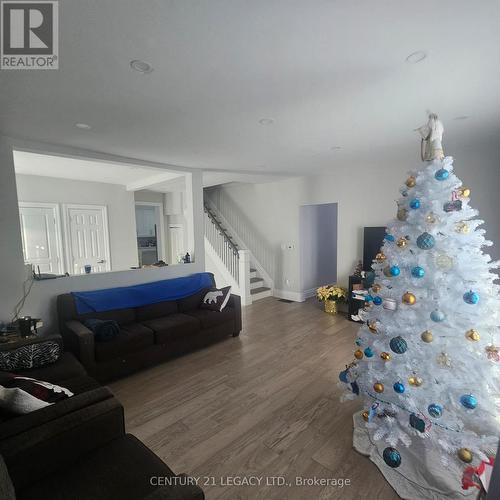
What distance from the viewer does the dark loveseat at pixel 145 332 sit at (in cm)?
268

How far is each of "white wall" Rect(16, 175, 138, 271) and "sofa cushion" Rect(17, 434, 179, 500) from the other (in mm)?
4126

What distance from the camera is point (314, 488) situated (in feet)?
5.30

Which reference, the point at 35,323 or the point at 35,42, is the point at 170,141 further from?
→ the point at 35,323

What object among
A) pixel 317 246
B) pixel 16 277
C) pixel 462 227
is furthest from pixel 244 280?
pixel 462 227

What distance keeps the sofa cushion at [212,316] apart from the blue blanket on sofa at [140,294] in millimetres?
406

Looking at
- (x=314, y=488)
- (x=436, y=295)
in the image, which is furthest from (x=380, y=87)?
(x=314, y=488)

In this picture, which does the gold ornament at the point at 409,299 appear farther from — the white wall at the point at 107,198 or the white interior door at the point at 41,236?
the white interior door at the point at 41,236

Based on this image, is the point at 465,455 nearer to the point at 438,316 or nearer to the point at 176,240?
the point at 438,316

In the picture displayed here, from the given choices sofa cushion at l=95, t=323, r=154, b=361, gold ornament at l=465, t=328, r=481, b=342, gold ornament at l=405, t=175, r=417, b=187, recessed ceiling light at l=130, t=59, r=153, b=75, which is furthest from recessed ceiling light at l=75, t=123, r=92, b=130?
gold ornament at l=465, t=328, r=481, b=342

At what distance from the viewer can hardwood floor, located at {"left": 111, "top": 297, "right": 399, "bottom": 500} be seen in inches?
67.0

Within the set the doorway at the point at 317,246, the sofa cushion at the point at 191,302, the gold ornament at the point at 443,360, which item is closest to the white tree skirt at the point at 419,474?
the gold ornament at the point at 443,360

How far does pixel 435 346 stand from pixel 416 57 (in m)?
1.81

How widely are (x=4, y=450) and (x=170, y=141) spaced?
2836 mm

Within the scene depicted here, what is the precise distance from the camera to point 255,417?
221 cm
